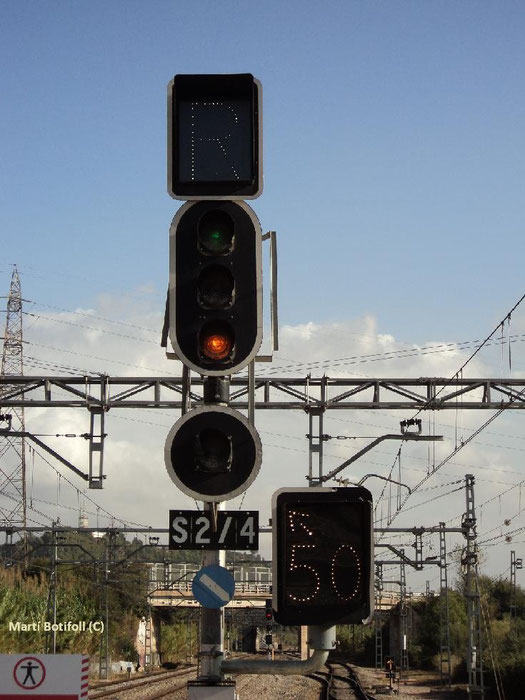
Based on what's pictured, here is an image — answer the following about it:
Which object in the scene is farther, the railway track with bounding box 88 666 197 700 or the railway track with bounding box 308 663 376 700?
the railway track with bounding box 308 663 376 700

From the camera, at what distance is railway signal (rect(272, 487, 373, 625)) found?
488 cm

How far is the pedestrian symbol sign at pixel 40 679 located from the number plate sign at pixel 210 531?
2.00 metres

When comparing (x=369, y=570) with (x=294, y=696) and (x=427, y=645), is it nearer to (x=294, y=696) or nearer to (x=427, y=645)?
(x=294, y=696)

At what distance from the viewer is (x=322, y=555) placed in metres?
4.92

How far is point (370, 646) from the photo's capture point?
91.0m

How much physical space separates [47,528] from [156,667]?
1321 inches

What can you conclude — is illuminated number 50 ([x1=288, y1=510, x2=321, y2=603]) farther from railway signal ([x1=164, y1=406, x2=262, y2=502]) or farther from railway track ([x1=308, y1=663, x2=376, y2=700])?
railway track ([x1=308, y1=663, x2=376, y2=700])

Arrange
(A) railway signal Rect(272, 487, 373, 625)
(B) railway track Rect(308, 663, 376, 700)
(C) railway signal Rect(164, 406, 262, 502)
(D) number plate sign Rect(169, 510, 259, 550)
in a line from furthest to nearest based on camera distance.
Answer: (B) railway track Rect(308, 663, 376, 700), (D) number plate sign Rect(169, 510, 259, 550), (C) railway signal Rect(164, 406, 262, 502), (A) railway signal Rect(272, 487, 373, 625)

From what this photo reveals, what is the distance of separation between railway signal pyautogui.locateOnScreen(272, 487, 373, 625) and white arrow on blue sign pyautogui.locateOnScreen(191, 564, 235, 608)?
0.75 m

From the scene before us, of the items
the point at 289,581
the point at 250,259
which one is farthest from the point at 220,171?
the point at 289,581

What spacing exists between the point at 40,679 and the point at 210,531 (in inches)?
85.6

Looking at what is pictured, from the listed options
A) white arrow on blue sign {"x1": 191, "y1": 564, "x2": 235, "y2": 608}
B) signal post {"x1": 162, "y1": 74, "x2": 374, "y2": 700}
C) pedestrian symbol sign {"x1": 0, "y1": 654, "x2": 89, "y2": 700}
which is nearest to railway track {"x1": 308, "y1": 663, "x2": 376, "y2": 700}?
pedestrian symbol sign {"x1": 0, "y1": 654, "x2": 89, "y2": 700}

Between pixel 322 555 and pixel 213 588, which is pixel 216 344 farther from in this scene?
pixel 213 588

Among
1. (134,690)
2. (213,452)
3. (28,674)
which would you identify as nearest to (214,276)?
(213,452)
